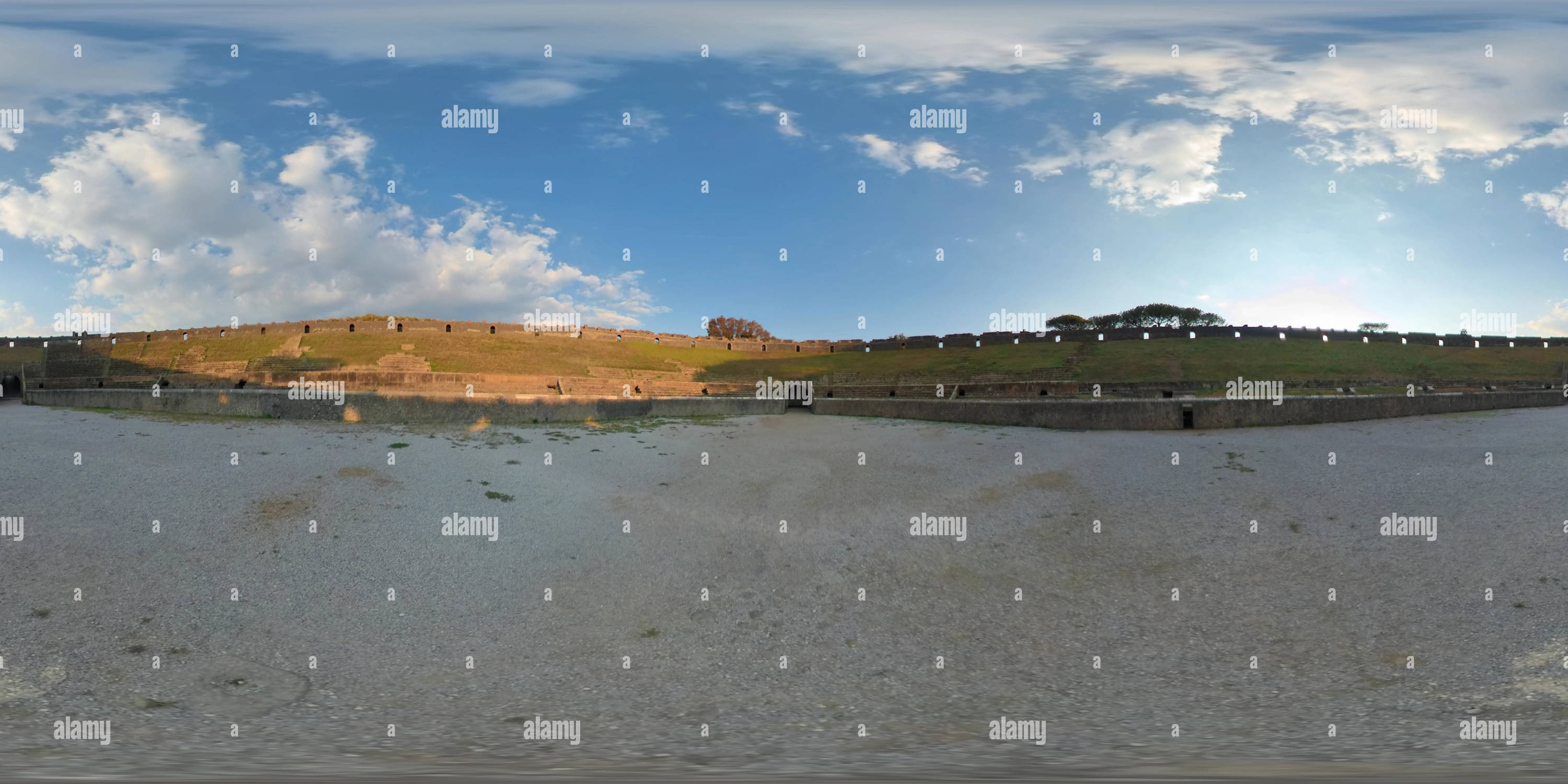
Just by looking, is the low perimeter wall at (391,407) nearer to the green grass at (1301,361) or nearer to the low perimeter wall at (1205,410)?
the low perimeter wall at (1205,410)

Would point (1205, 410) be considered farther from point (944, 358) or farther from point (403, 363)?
point (403, 363)

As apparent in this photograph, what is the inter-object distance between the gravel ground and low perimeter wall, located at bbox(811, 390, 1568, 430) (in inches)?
164

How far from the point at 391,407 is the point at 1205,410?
20.5 m

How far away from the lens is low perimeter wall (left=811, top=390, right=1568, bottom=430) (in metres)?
18.9

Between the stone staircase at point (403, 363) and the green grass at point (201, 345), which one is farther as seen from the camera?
the green grass at point (201, 345)

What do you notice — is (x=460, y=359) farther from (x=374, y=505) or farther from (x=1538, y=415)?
(x=1538, y=415)

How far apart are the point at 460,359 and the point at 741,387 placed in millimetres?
14869

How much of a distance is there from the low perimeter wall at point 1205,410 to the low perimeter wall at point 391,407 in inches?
392

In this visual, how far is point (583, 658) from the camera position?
7125 millimetres

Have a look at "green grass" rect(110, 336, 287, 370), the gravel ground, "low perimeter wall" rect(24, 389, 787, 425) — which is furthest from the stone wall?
the gravel ground

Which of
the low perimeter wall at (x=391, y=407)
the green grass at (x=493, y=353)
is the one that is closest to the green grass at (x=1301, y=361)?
the green grass at (x=493, y=353)

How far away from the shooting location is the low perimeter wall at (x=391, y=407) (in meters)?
18.5

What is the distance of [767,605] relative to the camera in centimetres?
852

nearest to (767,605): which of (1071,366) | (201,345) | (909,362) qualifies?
(1071,366)
